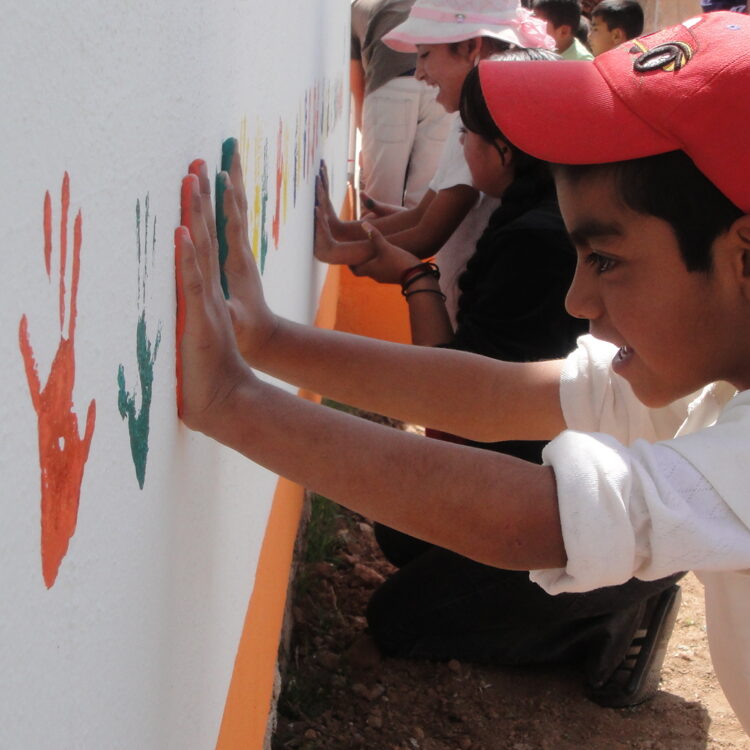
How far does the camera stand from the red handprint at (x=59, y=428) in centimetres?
58

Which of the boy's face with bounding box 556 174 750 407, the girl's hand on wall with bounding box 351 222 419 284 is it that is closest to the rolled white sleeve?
the boy's face with bounding box 556 174 750 407

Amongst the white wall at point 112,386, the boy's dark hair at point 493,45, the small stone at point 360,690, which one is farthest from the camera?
the boy's dark hair at point 493,45

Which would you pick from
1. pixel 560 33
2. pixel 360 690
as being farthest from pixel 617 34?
pixel 360 690

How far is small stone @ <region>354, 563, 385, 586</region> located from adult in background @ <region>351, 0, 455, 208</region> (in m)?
1.90

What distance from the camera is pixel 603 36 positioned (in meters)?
6.03

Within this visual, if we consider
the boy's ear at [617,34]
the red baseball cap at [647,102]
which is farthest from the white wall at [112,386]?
the boy's ear at [617,34]

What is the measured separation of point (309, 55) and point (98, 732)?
1957mm

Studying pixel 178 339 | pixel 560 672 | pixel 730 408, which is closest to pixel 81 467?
pixel 178 339

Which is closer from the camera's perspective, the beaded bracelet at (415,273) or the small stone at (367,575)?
the beaded bracelet at (415,273)

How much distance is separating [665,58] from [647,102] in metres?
0.06

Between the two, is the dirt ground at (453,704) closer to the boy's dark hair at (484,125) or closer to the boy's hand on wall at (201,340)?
the boy's dark hair at (484,125)

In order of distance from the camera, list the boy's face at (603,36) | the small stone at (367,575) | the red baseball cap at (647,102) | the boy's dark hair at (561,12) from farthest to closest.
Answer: the boy's face at (603,36) < the boy's dark hair at (561,12) < the small stone at (367,575) < the red baseball cap at (647,102)

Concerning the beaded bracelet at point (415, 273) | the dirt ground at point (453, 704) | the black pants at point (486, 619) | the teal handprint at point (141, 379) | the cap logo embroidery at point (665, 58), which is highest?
the cap logo embroidery at point (665, 58)

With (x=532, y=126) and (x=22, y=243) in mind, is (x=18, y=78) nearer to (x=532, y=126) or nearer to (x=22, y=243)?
(x=22, y=243)
